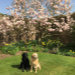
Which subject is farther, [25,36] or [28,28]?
[25,36]

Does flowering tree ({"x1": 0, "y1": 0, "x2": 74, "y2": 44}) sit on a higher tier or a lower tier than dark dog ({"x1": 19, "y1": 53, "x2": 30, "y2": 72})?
higher

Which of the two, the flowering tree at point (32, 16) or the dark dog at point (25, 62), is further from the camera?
the flowering tree at point (32, 16)

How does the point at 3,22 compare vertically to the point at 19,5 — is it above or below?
below

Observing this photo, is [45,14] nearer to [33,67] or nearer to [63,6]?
[63,6]

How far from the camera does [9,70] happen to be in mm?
5062

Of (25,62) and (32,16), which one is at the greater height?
(32,16)

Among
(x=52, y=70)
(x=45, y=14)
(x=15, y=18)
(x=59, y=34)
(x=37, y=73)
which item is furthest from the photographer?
(x=59, y=34)

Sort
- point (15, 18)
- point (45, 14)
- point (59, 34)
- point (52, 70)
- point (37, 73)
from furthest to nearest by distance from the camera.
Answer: point (59, 34) < point (45, 14) < point (15, 18) < point (52, 70) < point (37, 73)

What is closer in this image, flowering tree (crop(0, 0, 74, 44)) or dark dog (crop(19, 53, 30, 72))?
dark dog (crop(19, 53, 30, 72))

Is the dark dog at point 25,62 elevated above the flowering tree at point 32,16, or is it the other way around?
the flowering tree at point 32,16

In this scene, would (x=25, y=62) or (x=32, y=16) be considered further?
(x=32, y=16)

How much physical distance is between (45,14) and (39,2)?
125cm

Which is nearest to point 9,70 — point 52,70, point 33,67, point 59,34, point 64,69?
point 33,67

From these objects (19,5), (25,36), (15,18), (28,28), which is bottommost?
(25,36)
